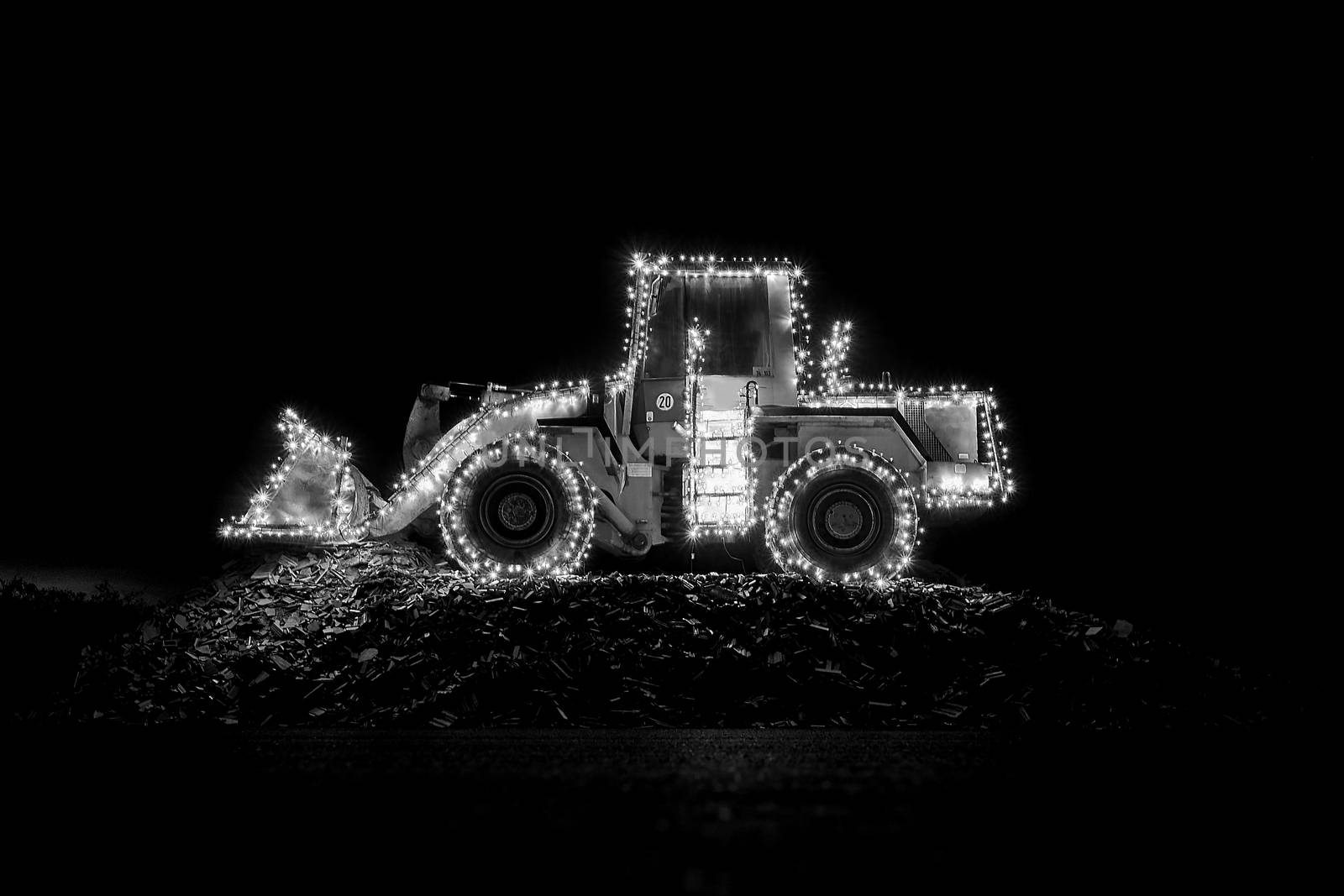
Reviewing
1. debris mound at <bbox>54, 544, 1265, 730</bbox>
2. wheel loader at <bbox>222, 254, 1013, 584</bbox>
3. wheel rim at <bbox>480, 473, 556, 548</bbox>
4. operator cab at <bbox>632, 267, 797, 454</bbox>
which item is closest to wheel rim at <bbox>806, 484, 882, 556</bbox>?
wheel loader at <bbox>222, 254, 1013, 584</bbox>

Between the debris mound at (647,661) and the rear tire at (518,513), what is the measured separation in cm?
44

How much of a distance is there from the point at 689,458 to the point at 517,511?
1.78m

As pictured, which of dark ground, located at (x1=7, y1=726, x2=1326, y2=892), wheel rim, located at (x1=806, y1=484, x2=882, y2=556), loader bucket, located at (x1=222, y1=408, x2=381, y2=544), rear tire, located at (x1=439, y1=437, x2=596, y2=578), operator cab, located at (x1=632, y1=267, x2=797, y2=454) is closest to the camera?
dark ground, located at (x1=7, y1=726, x2=1326, y2=892)

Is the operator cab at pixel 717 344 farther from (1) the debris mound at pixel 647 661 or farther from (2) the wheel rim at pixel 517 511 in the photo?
(1) the debris mound at pixel 647 661

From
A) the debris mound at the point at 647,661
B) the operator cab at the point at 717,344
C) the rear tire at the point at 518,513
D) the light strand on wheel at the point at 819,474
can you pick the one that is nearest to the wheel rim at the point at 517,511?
the rear tire at the point at 518,513

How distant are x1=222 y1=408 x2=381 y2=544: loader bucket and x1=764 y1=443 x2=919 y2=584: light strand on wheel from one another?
4.28m

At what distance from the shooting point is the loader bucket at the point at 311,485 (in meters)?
8.48

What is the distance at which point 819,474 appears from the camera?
756 cm

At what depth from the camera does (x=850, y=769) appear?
244 cm

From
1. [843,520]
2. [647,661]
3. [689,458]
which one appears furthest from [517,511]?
[843,520]

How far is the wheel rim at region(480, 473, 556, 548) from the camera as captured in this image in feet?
24.5

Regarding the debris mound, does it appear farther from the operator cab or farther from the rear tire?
the operator cab

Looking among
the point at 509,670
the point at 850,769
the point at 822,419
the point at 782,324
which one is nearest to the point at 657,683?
the point at 509,670

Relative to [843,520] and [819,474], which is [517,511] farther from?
[843,520]
